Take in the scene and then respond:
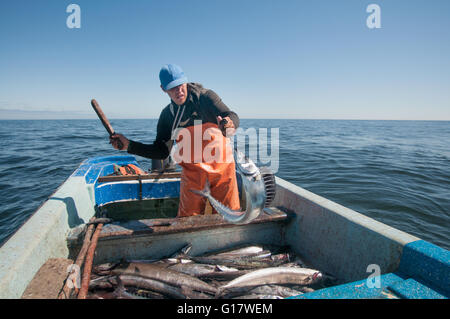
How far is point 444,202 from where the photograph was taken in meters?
7.82

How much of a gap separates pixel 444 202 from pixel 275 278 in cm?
839

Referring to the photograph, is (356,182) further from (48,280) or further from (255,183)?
(48,280)

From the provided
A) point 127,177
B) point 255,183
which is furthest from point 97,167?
point 255,183

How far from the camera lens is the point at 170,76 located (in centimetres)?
335

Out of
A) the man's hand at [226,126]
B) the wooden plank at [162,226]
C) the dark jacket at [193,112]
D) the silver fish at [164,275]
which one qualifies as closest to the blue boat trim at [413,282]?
the silver fish at [164,275]

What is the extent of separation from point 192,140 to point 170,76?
1.03 m

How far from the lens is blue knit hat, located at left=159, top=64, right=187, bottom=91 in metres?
3.33

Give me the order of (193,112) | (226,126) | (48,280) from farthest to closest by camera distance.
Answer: (193,112), (226,126), (48,280)

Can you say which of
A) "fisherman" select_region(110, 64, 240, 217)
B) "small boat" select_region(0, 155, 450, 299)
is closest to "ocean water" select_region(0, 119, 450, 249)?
"small boat" select_region(0, 155, 450, 299)

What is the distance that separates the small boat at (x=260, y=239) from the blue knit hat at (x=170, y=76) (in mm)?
1998

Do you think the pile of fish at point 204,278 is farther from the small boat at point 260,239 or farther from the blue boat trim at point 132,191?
the blue boat trim at point 132,191

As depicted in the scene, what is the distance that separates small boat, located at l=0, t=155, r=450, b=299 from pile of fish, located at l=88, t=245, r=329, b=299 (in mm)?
262

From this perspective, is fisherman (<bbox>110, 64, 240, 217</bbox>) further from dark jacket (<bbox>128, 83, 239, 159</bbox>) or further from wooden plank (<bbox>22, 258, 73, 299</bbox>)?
wooden plank (<bbox>22, 258, 73, 299</bbox>)
